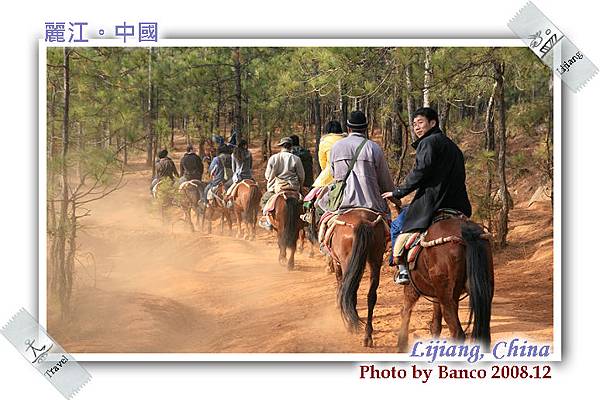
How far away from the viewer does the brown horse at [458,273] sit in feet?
21.8

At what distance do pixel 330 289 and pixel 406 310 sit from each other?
1.05 meters

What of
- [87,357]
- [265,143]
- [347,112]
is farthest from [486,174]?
[87,357]

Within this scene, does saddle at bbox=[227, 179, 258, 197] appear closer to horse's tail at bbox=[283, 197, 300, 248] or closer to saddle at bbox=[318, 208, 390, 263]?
horse's tail at bbox=[283, 197, 300, 248]

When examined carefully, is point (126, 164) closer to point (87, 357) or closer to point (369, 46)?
point (87, 357)

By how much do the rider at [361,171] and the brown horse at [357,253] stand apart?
12 centimetres

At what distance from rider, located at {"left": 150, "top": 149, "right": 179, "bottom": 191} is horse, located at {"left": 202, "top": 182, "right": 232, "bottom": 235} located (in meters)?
0.90

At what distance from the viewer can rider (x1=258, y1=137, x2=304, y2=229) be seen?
30.0 ft

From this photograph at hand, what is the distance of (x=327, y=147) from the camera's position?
8633 mm

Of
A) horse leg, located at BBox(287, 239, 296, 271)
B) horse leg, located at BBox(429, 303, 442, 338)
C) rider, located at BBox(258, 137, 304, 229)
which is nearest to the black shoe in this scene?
horse leg, located at BBox(429, 303, 442, 338)

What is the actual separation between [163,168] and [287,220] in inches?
60.7

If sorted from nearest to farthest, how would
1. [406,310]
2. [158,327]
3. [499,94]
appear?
[406,310] → [158,327] → [499,94]

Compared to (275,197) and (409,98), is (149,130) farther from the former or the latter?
(409,98)

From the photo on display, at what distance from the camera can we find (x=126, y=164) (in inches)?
327

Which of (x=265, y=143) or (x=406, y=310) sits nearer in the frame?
(x=406, y=310)
